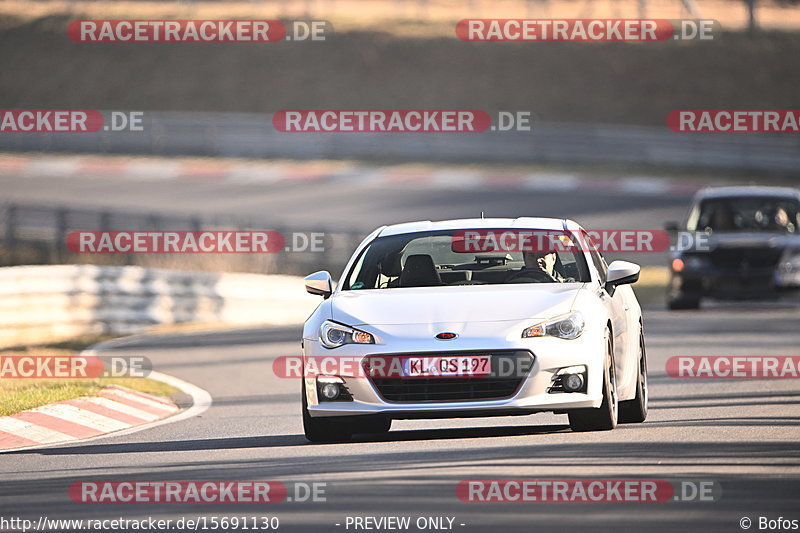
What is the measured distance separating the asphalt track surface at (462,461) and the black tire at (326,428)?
117mm

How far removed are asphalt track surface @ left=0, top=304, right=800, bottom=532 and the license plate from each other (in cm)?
47

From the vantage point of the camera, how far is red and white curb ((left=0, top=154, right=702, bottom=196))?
41722 mm

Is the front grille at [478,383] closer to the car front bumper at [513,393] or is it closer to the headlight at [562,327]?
the car front bumper at [513,393]

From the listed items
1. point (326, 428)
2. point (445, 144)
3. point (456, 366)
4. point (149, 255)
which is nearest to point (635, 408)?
point (456, 366)

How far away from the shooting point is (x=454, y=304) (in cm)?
1063

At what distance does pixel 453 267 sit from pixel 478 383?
174 centimetres

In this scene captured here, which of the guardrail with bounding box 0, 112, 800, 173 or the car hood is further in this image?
the guardrail with bounding box 0, 112, 800, 173

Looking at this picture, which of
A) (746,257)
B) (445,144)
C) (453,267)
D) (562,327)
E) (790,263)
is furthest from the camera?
(445,144)

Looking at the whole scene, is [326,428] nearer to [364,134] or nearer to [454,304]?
[454,304]

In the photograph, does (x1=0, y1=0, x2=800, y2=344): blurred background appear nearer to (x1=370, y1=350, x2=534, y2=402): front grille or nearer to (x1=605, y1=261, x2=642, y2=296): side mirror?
(x1=605, y1=261, x2=642, y2=296): side mirror

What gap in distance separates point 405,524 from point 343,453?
2.57m

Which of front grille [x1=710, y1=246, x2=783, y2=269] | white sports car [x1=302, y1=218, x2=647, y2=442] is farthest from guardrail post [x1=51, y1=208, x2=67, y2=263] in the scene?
white sports car [x1=302, y1=218, x2=647, y2=442]

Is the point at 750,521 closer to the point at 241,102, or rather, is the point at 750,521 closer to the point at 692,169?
the point at 692,169

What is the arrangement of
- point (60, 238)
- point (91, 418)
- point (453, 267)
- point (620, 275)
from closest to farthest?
point (620, 275) < point (453, 267) < point (91, 418) < point (60, 238)
